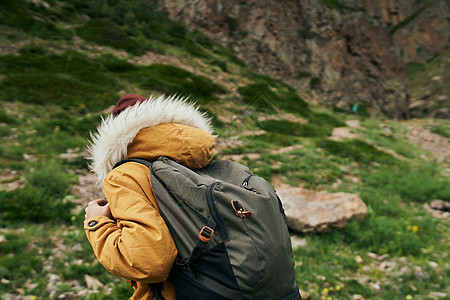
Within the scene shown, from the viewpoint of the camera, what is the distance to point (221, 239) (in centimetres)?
150

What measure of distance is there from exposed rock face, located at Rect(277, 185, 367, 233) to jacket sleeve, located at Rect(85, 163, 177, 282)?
4350 mm

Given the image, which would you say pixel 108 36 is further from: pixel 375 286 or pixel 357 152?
pixel 375 286

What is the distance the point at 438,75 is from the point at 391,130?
113 ft

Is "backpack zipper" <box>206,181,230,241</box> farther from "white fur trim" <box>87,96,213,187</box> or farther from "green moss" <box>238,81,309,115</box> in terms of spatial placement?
"green moss" <box>238,81,309,115</box>

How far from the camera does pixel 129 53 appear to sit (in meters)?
15.5

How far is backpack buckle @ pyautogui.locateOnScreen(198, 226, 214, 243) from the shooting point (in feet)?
4.84

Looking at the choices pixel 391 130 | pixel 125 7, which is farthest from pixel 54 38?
pixel 391 130

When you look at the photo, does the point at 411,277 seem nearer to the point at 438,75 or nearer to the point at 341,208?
the point at 341,208

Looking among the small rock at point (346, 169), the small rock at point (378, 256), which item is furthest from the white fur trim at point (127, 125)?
the small rock at point (346, 169)

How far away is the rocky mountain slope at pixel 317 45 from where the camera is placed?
25594 mm

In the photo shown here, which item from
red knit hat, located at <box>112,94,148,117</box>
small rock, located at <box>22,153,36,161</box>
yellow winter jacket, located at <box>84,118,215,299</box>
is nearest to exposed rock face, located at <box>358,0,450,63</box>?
small rock, located at <box>22,153,36,161</box>

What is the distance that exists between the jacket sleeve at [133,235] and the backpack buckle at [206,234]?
0.16m

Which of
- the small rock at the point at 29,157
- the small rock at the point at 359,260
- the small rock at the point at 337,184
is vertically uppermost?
the small rock at the point at 359,260

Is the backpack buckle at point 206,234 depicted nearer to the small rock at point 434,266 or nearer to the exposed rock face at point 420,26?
the small rock at point 434,266
